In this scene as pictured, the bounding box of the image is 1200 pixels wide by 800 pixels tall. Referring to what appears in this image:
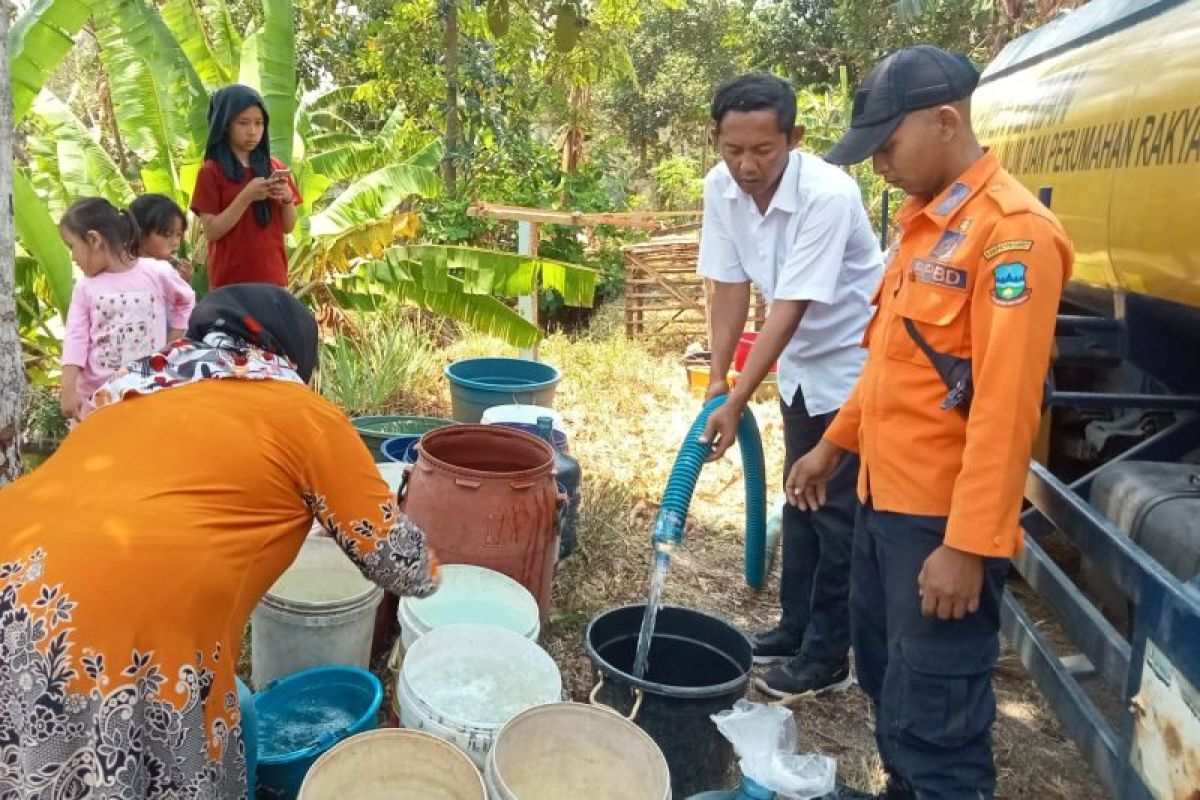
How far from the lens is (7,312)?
109 inches

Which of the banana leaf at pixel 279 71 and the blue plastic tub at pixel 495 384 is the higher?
the banana leaf at pixel 279 71

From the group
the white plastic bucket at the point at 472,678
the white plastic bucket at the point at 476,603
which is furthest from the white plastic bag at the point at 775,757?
the white plastic bucket at the point at 476,603

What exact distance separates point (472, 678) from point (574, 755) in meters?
0.41

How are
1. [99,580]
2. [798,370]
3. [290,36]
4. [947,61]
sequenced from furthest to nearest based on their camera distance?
[290,36] → [798,370] → [947,61] → [99,580]

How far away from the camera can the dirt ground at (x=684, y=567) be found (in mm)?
3000

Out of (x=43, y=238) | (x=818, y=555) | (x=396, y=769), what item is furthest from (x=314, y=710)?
(x=43, y=238)

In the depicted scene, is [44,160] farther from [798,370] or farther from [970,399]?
[970,399]

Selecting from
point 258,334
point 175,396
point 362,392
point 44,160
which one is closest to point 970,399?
point 258,334

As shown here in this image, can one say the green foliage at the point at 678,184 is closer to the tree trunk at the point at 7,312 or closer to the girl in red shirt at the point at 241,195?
the girl in red shirt at the point at 241,195

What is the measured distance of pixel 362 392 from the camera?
6.16 m

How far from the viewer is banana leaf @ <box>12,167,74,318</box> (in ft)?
15.7

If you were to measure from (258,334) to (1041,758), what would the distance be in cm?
280

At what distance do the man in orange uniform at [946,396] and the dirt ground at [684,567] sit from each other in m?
0.88

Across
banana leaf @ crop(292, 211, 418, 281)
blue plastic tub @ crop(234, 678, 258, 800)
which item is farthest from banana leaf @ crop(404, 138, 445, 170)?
blue plastic tub @ crop(234, 678, 258, 800)
